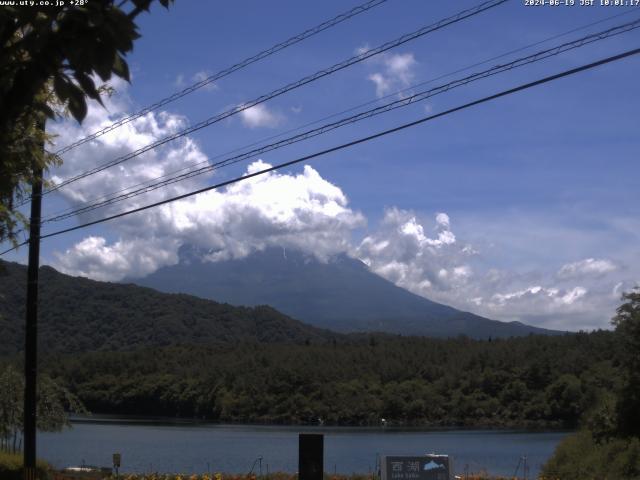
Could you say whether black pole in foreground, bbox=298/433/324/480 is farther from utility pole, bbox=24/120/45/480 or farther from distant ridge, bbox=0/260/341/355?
distant ridge, bbox=0/260/341/355

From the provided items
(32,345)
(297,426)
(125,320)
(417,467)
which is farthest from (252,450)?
(125,320)

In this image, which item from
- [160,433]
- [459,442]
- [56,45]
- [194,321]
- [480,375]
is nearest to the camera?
[56,45]

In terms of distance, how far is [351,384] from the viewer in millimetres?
102562

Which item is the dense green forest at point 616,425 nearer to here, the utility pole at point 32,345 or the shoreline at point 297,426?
the utility pole at point 32,345

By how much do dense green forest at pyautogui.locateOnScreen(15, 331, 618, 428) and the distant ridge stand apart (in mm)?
38225

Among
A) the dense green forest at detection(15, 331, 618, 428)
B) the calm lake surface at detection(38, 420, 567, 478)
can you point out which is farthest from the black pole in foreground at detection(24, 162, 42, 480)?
the dense green forest at detection(15, 331, 618, 428)

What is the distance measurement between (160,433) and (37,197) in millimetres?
55048

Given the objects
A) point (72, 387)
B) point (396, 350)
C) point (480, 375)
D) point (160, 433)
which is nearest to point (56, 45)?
point (160, 433)

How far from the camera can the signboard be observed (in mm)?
12594

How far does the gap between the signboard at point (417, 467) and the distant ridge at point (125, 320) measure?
138m

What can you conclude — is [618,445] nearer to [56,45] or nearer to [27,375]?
[27,375]

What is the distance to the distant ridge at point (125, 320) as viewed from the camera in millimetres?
160375

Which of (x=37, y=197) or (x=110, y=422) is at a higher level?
(x=37, y=197)

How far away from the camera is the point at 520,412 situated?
3494 inches
